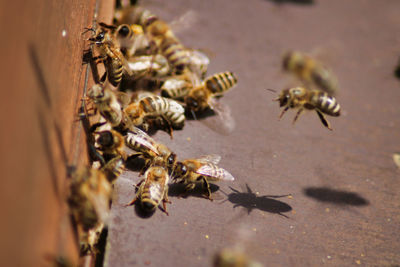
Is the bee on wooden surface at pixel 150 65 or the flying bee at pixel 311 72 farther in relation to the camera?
the bee on wooden surface at pixel 150 65

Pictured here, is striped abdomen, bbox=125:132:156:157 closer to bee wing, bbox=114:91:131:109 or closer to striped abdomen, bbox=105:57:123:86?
bee wing, bbox=114:91:131:109

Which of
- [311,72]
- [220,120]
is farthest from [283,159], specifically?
[311,72]

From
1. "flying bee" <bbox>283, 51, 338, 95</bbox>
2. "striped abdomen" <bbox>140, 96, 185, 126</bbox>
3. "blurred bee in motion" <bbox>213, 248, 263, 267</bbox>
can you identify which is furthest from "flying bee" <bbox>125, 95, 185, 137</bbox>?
"blurred bee in motion" <bbox>213, 248, 263, 267</bbox>

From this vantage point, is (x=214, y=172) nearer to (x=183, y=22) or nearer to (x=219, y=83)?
(x=219, y=83)

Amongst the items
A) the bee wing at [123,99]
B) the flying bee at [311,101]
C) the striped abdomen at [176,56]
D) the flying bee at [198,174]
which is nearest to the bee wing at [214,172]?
the flying bee at [198,174]

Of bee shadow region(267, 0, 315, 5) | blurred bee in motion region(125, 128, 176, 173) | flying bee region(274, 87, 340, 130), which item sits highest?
bee shadow region(267, 0, 315, 5)

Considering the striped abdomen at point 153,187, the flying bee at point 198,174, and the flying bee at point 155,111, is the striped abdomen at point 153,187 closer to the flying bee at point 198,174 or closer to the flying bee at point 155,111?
the flying bee at point 198,174
